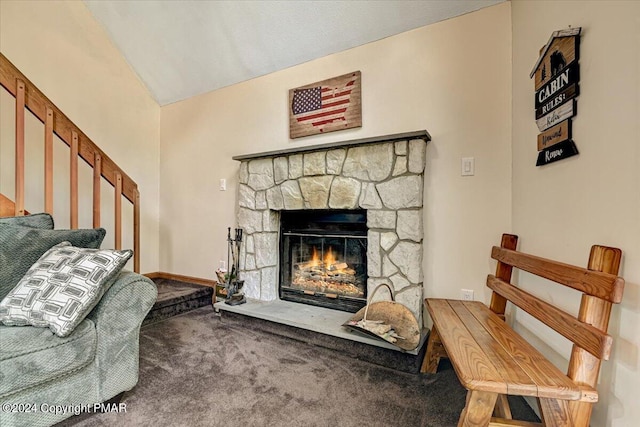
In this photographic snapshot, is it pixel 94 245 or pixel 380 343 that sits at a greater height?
pixel 94 245

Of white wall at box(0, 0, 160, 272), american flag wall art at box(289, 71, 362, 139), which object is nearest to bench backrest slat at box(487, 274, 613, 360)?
american flag wall art at box(289, 71, 362, 139)

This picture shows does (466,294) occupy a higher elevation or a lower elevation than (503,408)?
higher

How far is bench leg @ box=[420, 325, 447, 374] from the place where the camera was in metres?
1.81

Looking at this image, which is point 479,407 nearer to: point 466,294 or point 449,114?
point 466,294

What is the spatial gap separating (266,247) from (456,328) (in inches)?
72.0

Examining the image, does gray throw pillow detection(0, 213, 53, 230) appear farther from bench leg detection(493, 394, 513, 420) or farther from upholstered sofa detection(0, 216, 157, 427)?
bench leg detection(493, 394, 513, 420)

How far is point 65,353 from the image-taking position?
1.27 metres

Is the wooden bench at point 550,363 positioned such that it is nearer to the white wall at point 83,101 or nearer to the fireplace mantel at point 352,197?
the fireplace mantel at point 352,197

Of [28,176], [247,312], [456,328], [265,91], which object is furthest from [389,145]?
[28,176]

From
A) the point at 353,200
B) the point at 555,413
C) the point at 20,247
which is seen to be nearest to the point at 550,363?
the point at 555,413

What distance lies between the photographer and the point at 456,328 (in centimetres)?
143

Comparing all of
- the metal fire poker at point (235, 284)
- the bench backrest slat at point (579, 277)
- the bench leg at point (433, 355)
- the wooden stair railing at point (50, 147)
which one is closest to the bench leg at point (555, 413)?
the bench backrest slat at point (579, 277)

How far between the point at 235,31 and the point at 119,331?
8.67ft

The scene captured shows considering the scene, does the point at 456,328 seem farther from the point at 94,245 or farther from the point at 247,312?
the point at 94,245
